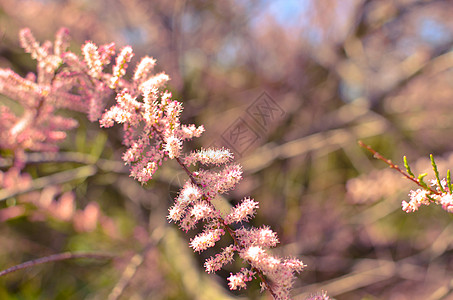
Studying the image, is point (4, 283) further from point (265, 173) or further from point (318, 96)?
point (318, 96)

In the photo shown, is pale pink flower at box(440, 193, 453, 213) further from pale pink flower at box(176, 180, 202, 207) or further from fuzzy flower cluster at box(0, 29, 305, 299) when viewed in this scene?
pale pink flower at box(176, 180, 202, 207)

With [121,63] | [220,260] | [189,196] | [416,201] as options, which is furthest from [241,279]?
[121,63]

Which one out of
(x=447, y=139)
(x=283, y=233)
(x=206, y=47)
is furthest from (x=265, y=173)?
(x=447, y=139)

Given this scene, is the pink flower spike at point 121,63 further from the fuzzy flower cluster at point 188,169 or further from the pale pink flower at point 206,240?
the pale pink flower at point 206,240

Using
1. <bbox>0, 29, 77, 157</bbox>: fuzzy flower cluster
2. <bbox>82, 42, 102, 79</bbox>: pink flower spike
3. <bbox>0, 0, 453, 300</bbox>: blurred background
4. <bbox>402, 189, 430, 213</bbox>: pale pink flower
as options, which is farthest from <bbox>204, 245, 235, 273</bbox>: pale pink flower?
<bbox>0, 0, 453, 300</bbox>: blurred background

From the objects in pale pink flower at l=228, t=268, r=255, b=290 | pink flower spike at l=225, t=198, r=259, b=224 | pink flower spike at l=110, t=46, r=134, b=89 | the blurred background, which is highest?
the blurred background

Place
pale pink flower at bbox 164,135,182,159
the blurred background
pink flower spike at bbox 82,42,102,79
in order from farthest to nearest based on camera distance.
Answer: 1. the blurred background
2. pink flower spike at bbox 82,42,102,79
3. pale pink flower at bbox 164,135,182,159

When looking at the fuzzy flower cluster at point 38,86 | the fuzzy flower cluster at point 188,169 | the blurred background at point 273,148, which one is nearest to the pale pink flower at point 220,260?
the fuzzy flower cluster at point 188,169

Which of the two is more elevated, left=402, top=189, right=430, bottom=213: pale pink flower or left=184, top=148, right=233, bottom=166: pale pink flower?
left=402, top=189, right=430, bottom=213: pale pink flower
